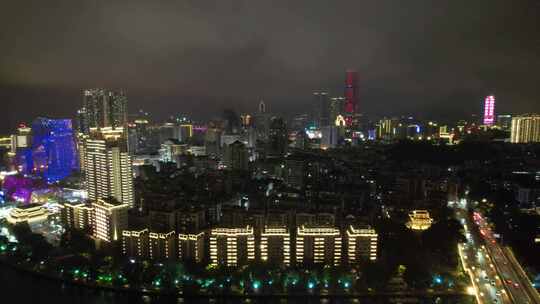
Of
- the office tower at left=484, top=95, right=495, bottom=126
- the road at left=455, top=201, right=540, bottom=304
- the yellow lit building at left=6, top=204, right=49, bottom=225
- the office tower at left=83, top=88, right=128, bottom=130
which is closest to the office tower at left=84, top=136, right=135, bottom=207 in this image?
the yellow lit building at left=6, top=204, right=49, bottom=225

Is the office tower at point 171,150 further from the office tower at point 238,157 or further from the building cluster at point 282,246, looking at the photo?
the building cluster at point 282,246

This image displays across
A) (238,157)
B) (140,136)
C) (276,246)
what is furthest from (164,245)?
(140,136)

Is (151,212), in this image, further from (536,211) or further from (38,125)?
(38,125)

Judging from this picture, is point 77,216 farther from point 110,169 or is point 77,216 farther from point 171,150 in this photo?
point 171,150

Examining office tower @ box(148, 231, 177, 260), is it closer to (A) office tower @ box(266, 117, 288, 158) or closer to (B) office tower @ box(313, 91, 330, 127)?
(A) office tower @ box(266, 117, 288, 158)

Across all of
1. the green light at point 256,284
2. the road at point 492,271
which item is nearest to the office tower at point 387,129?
the road at point 492,271

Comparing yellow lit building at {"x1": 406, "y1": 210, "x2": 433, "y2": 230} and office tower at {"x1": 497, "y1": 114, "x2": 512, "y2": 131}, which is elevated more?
office tower at {"x1": 497, "y1": 114, "x2": 512, "y2": 131}

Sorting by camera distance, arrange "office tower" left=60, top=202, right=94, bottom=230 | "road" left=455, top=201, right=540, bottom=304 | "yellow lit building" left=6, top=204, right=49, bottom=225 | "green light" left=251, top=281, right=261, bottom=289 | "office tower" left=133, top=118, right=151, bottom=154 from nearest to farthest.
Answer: "road" left=455, top=201, right=540, bottom=304 → "green light" left=251, top=281, right=261, bottom=289 → "office tower" left=60, top=202, right=94, bottom=230 → "yellow lit building" left=6, top=204, right=49, bottom=225 → "office tower" left=133, top=118, right=151, bottom=154

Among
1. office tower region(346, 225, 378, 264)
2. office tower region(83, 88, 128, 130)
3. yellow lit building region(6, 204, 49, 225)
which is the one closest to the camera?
office tower region(346, 225, 378, 264)
